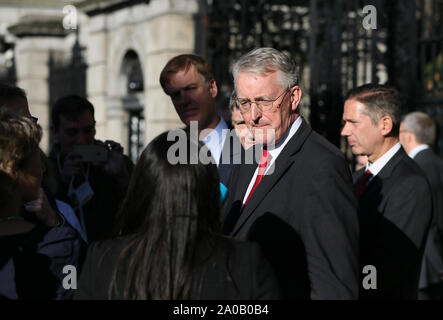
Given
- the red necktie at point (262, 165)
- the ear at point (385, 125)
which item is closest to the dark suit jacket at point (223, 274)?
the red necktie at point (262, 165)

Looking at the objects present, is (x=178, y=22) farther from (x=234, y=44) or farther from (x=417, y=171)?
(x=417, y=171)

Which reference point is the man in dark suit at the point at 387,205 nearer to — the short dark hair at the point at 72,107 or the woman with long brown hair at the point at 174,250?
the woman with long brown hair at the point at 174,250

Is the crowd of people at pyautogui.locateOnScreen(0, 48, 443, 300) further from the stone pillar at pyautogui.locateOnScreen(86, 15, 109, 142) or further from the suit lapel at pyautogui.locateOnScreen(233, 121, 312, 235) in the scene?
the stone pillar at pyautogui.locateOnScreen(86, 15, 109, 142)

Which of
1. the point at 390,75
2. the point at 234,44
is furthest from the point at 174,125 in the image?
the point at 390,75

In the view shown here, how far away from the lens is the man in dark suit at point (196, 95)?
4559mm

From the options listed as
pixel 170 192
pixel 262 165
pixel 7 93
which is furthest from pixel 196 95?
pixel 170 192

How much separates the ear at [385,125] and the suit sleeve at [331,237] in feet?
3.56

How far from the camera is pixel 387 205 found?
3.60m

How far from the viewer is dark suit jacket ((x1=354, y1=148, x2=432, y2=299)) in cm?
349

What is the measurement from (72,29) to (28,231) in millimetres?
9701

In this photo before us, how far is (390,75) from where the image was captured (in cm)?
725

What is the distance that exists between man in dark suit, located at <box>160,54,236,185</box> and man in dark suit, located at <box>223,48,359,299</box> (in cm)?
122
